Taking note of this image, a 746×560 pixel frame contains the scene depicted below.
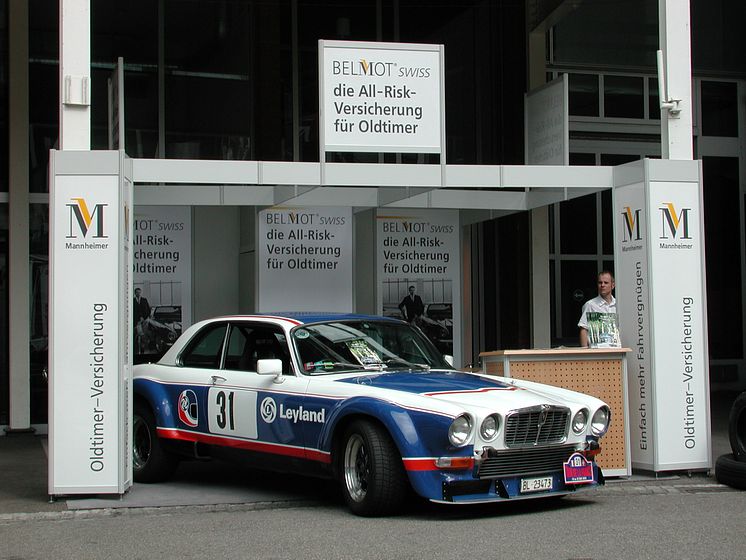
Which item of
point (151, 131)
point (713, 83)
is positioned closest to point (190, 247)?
point (151, 131)

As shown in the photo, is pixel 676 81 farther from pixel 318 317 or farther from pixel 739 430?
pixel 318 317

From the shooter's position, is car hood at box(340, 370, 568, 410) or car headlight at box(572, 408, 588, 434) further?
car headlight at box(572, 408, 588, 434)

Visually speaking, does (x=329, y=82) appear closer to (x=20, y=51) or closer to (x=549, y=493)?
(x=549, y=493)

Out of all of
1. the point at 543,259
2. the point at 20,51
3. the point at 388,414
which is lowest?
the point at 388,414

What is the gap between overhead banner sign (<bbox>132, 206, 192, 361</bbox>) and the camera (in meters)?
14.6

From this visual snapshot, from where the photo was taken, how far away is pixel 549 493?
8.24 meters

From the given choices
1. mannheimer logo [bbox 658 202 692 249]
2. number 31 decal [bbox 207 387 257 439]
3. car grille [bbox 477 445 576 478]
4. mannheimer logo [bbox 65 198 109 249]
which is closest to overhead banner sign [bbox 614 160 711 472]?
mannheimer logo [bbox 658 202 692 249]

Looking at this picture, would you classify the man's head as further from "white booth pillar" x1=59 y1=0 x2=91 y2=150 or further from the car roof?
"white booth pillar" x1=59 y1=0 x2=91 y2=150

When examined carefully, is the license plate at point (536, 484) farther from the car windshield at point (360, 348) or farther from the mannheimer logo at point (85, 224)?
the mannheimer logo at point (85, 224)

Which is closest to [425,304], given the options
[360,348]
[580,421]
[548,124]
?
[548,124]

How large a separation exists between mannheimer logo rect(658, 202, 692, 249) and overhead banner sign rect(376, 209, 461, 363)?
15.8ft

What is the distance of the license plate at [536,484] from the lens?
8.13 metres

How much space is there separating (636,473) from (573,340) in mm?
7895

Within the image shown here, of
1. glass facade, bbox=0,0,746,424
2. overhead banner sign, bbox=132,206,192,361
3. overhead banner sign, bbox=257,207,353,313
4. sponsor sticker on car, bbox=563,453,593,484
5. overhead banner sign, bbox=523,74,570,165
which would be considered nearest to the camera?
sponsor sticker on car, bbox=563,453,593,484
